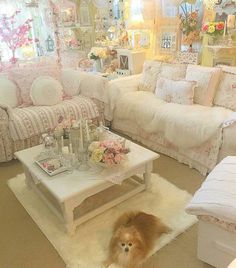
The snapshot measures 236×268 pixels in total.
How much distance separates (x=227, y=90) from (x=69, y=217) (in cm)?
197

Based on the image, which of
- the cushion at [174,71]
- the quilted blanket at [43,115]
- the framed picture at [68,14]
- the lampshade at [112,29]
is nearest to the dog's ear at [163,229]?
the quilted blanket at [43,115]

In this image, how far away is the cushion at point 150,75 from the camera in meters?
3.47

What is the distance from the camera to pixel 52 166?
204 cm

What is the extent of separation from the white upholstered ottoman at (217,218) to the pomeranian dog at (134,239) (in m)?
0.32

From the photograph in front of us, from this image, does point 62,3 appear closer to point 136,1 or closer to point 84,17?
point 84,17

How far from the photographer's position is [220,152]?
2473 millimetres

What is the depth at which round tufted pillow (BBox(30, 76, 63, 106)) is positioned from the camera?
10.6ft

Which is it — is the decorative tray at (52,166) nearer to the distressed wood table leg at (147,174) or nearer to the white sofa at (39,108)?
the distressed wood table leg at (147,174)

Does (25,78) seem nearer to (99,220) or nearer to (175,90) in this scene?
(175,90)

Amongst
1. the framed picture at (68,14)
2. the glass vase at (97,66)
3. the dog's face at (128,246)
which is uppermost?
the framed picture at (68,14)

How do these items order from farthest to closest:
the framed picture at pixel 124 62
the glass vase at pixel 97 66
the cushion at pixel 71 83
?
the glass vase at pixel 97 66 < the framed picture at pixel 124 62 < the cushion at pixel 71 83

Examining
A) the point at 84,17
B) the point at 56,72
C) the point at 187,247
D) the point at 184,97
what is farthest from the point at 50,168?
the point at 84,17

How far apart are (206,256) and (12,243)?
126 centimetres

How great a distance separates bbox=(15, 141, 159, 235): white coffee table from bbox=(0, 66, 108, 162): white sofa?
24.4 inches
